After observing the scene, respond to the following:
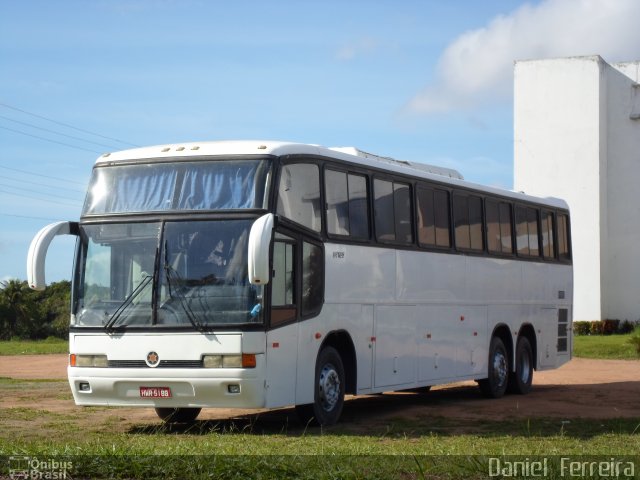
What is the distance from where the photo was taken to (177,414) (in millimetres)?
16297

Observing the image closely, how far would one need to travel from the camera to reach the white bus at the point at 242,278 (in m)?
14.0

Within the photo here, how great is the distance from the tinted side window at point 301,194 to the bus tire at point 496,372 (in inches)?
280

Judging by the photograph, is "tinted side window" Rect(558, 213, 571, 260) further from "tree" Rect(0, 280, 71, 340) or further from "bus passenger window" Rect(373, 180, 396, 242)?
"tree" Rect(0, 280, 71, 340)

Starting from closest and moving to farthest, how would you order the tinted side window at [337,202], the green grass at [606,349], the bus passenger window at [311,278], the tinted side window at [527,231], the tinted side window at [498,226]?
the bus passenger window at [311,278]
the tinted side window at [337,202]
the tinted side window at [498,226]
the tinted side window at [527,231]
the green grass at [606,349]

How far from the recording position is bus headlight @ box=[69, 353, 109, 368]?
1446 cm

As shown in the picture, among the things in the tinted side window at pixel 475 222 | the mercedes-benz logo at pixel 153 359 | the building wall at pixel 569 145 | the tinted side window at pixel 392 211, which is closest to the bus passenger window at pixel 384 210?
the tinted side window at pixel 392 211

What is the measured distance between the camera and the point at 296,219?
14977mm

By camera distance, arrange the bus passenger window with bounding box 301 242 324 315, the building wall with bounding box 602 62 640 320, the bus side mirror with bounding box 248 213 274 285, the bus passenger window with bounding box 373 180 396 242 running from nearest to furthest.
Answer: the bus side mirror with bounding box 248 213 274 285, the bus passenger window with bounding box 301 242 324 315, the bus passenger window with bounding box 373 180 396 242, the building wall with bounding box 602 62 640 320

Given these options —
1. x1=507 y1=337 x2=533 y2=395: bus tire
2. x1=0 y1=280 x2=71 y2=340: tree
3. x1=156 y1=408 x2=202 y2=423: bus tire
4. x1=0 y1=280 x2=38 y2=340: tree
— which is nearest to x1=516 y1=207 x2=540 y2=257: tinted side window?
x1=507 y1=337 x2=533 y2=395: bus tire

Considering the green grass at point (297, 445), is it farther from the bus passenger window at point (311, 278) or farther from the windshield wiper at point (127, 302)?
the bus passenger window at point (311, 278)

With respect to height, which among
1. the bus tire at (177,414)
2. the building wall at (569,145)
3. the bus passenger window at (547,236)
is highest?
the building wall at (569,145)

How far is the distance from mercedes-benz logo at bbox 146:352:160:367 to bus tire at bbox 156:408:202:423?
81.6 inches

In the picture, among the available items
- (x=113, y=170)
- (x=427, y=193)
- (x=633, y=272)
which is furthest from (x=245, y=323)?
(x=633, y=272)

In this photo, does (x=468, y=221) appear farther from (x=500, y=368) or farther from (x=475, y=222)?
(x=500, y=368)
